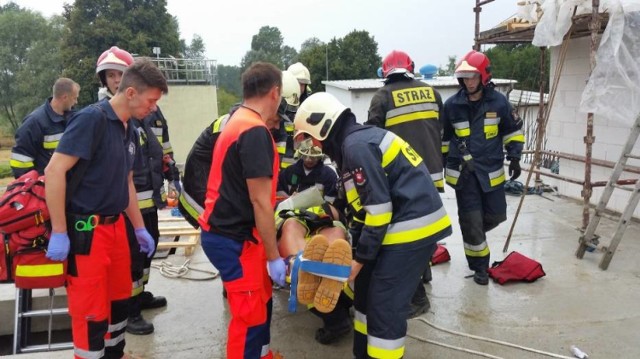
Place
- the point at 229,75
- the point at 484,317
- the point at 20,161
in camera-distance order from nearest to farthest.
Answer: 1. the point at 484,317
2. the point at 20,161
3. the point at 229,75

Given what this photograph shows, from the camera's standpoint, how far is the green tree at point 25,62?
3862 cm

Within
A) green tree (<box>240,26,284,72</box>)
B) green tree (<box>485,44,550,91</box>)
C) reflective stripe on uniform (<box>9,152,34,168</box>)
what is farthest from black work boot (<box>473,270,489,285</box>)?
green tree (<box>240,26,284,72</box>)

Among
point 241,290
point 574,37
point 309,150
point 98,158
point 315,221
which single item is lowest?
point 241,290

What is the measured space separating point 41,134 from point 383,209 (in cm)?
333

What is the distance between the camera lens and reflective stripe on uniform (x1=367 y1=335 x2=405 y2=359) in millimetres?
2562

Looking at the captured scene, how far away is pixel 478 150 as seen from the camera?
4.34 metres

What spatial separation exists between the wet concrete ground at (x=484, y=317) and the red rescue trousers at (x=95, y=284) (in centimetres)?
67

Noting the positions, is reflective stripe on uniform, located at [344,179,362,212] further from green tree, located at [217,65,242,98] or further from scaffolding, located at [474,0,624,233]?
green tree, located at [217,65,242,98]

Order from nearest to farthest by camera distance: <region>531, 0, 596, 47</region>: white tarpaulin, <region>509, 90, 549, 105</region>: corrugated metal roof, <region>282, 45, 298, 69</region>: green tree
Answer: <region>531, 0, 596, 47</region>: white tarpaulin
<region>509, 90, 549, 105</region>: corrugated metal roof
<region>282, 45, 298, 69</region>: green tree

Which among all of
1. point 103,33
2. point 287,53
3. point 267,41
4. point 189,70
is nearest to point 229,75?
point 267,41

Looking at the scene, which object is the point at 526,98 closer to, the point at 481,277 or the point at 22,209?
the point at 481,277

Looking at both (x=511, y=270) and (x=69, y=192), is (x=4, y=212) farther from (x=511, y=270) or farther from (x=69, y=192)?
(x=511, y=270)

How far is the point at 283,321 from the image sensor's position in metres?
3.69

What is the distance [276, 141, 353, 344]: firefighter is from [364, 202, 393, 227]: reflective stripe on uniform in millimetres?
430
